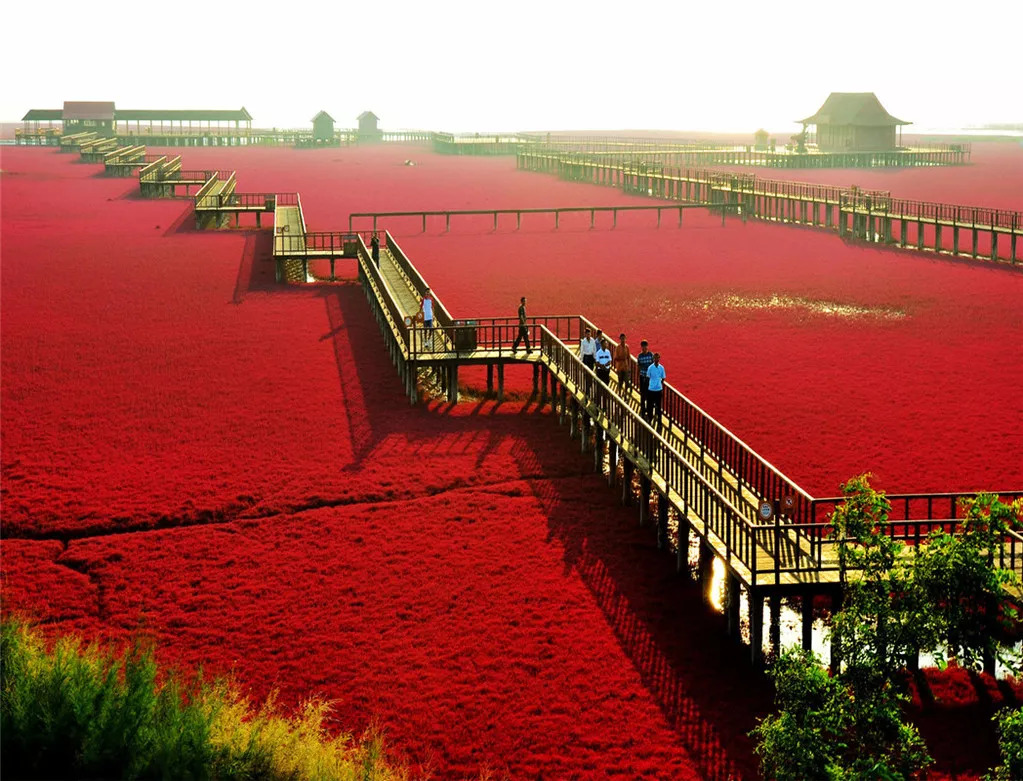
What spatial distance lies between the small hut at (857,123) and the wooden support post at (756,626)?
354ft

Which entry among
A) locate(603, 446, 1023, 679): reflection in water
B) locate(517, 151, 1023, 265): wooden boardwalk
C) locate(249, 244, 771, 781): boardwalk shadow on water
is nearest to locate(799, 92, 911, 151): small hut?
locate(517, 151, 1023, 265): wooden boardwalk

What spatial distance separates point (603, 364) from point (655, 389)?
2.78 m

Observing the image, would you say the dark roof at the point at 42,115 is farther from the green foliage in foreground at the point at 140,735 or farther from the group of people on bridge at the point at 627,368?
the green foliage in foreground at the point at 140,735

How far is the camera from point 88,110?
165250 mm

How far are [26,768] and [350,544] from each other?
7.45m

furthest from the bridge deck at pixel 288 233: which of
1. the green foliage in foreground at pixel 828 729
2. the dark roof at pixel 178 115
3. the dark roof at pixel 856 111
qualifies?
the dark roof at pixel 178 115

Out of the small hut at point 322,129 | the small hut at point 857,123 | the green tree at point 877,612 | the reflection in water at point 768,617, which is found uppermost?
the small hut at point 322,129

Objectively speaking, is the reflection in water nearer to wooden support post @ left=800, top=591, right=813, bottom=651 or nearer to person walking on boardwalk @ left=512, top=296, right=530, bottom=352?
wooden support post @ left=800, top=591, right=813, bottom=651

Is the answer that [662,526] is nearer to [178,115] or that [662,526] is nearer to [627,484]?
[627,484]

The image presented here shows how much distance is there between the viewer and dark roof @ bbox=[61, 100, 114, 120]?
165m

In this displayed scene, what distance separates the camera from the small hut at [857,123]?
116m

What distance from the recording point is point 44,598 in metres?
17.4

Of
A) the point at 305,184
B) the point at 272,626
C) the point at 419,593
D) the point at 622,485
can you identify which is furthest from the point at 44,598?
the point at 305,184

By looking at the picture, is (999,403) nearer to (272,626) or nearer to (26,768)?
(272,626)
